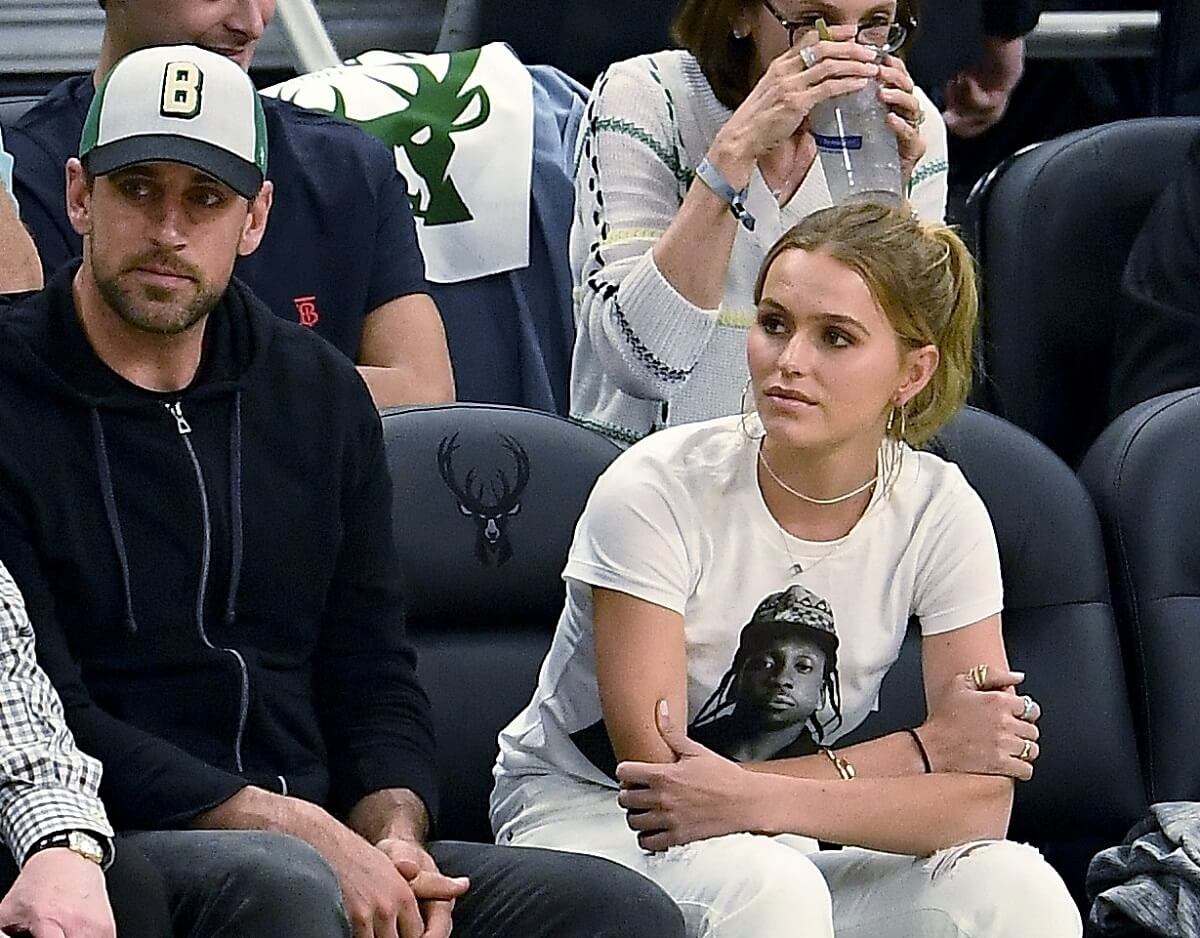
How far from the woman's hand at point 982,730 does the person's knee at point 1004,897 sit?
0.08 m

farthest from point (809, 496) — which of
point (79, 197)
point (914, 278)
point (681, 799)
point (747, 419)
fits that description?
point (79, 197)

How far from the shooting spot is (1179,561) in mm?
2461

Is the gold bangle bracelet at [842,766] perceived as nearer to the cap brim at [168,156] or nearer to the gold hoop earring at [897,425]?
the gold hoop earring at [897,425]

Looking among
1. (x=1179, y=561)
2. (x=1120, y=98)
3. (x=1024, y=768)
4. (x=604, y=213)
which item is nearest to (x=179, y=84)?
(x=604, y=213)

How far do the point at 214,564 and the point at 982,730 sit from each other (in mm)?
687

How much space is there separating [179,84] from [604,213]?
65cm

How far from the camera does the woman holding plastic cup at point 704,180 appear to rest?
2.42m

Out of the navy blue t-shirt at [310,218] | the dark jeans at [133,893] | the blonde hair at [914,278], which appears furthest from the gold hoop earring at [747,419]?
the dark jeans at [133,893]

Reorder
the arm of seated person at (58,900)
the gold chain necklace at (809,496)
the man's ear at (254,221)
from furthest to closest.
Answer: the gold chain necklace at (809,496)
the man's ear at (254,221)
the arm of seated person at (58,900)

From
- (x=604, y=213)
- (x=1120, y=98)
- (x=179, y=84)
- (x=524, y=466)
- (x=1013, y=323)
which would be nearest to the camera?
(x=179, y=84)

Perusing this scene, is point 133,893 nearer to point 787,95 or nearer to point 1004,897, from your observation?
point 1004,897

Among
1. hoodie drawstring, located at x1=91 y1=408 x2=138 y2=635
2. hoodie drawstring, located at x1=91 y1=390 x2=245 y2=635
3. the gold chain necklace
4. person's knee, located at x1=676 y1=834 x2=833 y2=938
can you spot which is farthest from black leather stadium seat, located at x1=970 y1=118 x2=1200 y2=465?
hoodie drawstring, located at x1=91 y1=408 x2=138 y2=635

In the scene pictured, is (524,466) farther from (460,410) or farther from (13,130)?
(13,130)

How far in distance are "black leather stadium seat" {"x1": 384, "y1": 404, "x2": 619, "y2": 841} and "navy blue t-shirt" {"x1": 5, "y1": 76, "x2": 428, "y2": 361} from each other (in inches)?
12.5
